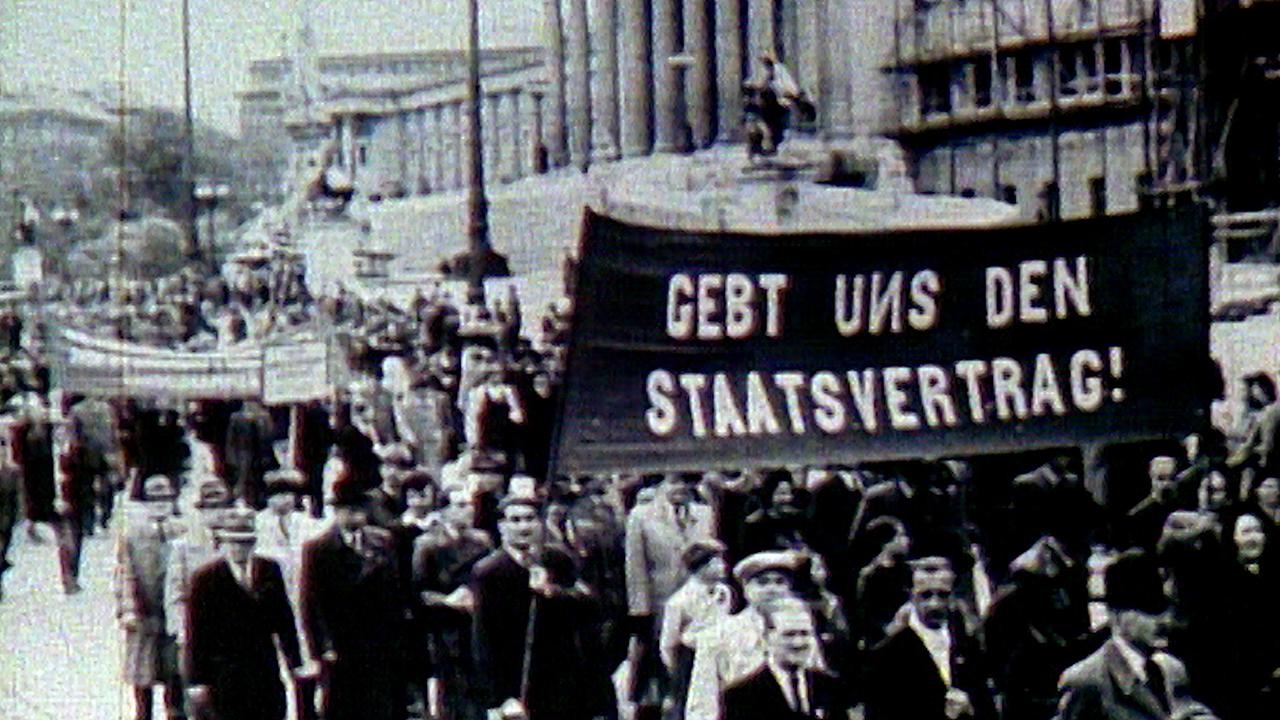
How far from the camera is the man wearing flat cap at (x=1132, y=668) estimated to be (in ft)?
18.7

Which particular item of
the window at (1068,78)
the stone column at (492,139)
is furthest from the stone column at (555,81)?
the window at (1068,78)

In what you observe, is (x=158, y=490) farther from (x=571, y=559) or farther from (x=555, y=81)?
(x=555, y=81)

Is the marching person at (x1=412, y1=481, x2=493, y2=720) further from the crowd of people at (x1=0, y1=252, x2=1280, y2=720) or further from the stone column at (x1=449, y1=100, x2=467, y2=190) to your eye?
the stone column at (x1=449, y1=100, x2=467, y2=190)

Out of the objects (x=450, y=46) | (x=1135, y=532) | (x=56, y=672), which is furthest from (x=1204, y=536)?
(x=56, y=672)

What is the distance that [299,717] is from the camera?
19.4ft

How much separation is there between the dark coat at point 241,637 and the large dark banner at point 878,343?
0.76 m

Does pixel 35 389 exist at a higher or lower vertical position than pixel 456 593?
higher

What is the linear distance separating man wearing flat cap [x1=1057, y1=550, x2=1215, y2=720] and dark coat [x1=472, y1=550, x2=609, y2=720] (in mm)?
1116

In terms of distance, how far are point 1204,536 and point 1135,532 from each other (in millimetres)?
163

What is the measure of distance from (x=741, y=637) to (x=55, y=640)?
5.48 ft

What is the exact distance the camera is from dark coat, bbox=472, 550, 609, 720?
19.3ft

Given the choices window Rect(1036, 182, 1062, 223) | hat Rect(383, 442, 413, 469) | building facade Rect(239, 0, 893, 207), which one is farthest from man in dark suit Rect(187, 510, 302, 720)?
window Rect(1036, 182, 1062, 223)

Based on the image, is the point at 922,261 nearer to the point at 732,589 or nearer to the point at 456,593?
the point at 732,589

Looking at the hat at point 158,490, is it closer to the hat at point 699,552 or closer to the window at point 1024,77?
the hat at point 699,552
